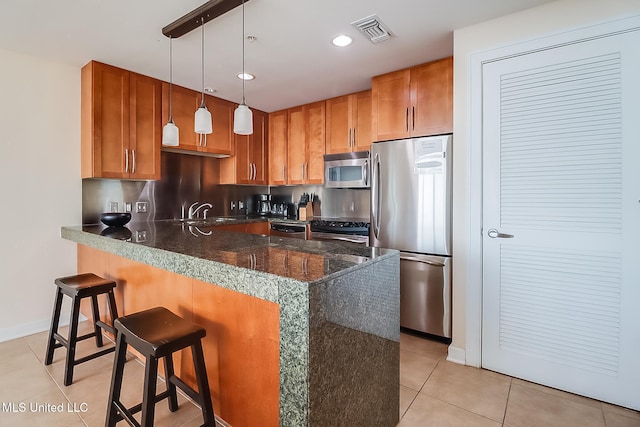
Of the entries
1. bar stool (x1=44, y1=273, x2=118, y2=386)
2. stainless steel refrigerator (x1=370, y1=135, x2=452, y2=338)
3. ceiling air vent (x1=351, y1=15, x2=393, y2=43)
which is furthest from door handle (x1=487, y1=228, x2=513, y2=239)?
bar stool (x1=44, y1=273, x2=118, y2=386)

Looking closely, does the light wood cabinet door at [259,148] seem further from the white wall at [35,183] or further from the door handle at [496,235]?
the door handle at [496,235]

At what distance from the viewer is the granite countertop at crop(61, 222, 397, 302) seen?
109 cm

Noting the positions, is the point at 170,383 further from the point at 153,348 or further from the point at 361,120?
the point at 361,120

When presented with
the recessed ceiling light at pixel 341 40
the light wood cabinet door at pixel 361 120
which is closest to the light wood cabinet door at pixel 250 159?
the light wood cabinet door at pixel 361 120

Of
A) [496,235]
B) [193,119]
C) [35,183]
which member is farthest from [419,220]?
[35,183]

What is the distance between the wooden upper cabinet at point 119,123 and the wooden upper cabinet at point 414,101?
7.37 feet

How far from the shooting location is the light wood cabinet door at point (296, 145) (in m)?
4.05

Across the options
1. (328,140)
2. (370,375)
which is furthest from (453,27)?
(370,375)

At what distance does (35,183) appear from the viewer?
2.71 m

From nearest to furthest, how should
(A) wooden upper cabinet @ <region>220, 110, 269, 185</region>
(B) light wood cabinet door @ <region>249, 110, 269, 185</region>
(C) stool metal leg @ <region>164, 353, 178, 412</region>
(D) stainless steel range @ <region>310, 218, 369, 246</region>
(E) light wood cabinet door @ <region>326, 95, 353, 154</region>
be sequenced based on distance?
(C) stool metal leg @ <region>164, 353, 178, 412</region> < (D) stainless steel range @ <region>310, 218, 369, 246</region> < (E) light wood cabinet door @ <region>326, 95, 353, 154</region> < (A) wooden upper cabinet @ <region>220, 110, 269, 185</region> < (B) light wood cabinet door @ <region>249, 110, 269, 185</region>

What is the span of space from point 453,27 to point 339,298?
215cm

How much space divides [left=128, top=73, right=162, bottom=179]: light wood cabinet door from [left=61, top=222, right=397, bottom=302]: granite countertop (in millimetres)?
1326

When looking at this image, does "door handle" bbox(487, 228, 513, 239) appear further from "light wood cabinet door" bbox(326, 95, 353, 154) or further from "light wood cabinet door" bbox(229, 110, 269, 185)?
"light wood cabinet door" bbox(229, 110, 269, 185)

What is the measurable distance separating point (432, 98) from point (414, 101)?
0.16 meters
